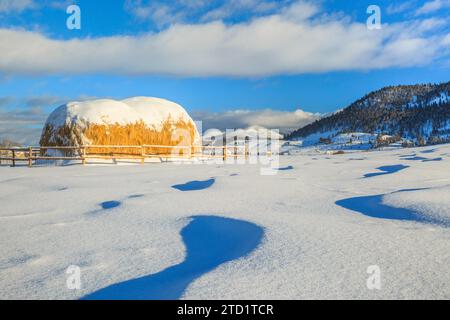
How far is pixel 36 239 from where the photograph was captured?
3010 millimetres

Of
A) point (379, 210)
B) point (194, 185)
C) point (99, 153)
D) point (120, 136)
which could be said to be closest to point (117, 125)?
point (120, 136)

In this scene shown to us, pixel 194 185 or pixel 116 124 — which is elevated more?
pixel 116 124

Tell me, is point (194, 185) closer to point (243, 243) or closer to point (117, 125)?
point (243, 243)

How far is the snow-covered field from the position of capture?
1882 millimetres

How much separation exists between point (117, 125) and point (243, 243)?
52.3 feet

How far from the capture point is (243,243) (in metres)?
2.76

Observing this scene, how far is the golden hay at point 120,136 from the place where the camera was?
16891mm

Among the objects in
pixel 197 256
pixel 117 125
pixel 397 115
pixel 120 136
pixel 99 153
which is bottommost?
pixel 197 256

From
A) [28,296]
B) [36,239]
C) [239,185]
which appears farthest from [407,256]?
[239,185]

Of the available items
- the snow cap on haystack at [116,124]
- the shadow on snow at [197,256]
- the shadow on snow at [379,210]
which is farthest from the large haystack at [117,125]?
the shadow on snow at [197,256]
